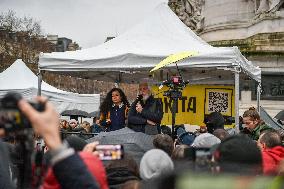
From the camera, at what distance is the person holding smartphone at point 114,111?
9.62m

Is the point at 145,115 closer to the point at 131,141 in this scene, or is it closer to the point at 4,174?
the point at 131,141

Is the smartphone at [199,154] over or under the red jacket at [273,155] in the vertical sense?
over

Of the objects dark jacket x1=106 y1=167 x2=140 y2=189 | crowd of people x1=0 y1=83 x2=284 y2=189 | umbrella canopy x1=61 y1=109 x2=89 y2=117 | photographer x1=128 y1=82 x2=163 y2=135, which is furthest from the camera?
umbrella canopy x1=61 y1=109 x2=89 y2=117

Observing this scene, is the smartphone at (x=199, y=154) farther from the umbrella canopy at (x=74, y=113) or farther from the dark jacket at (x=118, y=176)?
the umbrella canopy at (x=74, y=113)

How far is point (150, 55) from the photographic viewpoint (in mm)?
9648

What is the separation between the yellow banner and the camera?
12.0 m

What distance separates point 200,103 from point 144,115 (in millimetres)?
3399

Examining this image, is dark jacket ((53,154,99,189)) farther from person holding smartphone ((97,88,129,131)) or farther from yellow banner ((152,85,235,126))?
yellow banner ((152,85,235,126))

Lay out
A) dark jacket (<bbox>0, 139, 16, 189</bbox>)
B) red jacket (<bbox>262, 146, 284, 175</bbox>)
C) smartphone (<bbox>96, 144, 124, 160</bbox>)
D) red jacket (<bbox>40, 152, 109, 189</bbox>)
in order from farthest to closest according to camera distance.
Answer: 1. red jacket (<bbox>262, 146, 284, 175</bbox>)
2. dark jacket (<bbox>0, 139, 16, 189</bbox>)
3. smartphone (<bbox>96, 144, 124, 160</bbox>)
4. red jacket (<bbox>40, 152, 109, 189</bbox>)

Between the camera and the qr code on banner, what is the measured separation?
9.77 meters

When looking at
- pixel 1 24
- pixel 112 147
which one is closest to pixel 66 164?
pixel 112 147

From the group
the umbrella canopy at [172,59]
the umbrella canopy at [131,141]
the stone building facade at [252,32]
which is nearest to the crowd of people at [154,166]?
the umbrella canopy at [131,141]

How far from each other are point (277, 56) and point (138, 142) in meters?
16.2

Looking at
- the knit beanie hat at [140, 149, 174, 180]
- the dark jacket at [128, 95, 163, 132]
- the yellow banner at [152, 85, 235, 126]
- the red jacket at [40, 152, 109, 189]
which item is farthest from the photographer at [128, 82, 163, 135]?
the red jacket at [40, 152, 109, 189]
